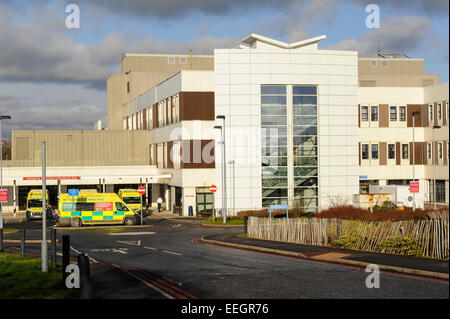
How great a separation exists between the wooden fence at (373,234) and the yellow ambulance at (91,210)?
1798cm

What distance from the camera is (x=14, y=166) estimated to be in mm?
70375

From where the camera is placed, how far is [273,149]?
56406 millimetres

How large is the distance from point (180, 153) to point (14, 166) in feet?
75.8

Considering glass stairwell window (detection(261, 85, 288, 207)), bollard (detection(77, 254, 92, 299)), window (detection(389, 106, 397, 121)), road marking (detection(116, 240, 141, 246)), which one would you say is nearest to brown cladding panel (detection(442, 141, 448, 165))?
window (detection(389, 106, 397, 121))

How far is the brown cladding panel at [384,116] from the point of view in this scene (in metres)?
68.1

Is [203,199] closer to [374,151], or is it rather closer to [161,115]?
[161,115]

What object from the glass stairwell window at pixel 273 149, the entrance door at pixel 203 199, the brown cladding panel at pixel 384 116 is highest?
the brown cladding panel at pixel 384 116

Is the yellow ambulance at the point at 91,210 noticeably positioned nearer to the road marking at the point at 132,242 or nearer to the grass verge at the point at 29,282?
the road marking at the point at 132,242

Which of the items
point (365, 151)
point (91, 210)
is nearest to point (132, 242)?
point (91, 210)

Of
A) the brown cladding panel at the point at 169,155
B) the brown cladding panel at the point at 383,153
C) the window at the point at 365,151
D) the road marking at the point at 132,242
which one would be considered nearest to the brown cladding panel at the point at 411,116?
the brown cladding panel at the point at 383,153

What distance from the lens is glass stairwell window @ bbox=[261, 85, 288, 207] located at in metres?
56.2

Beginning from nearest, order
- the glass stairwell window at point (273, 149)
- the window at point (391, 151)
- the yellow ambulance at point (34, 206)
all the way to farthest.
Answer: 1. the yellow ambulance at point (34, 206)
2. the glass stairwell window at point (273, 149)
3. the window at point (391, 151)

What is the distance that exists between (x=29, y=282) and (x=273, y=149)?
4065cm

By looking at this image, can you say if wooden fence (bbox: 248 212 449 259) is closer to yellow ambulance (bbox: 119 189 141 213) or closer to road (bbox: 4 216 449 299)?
road (bbox: 4 216 449 299)
